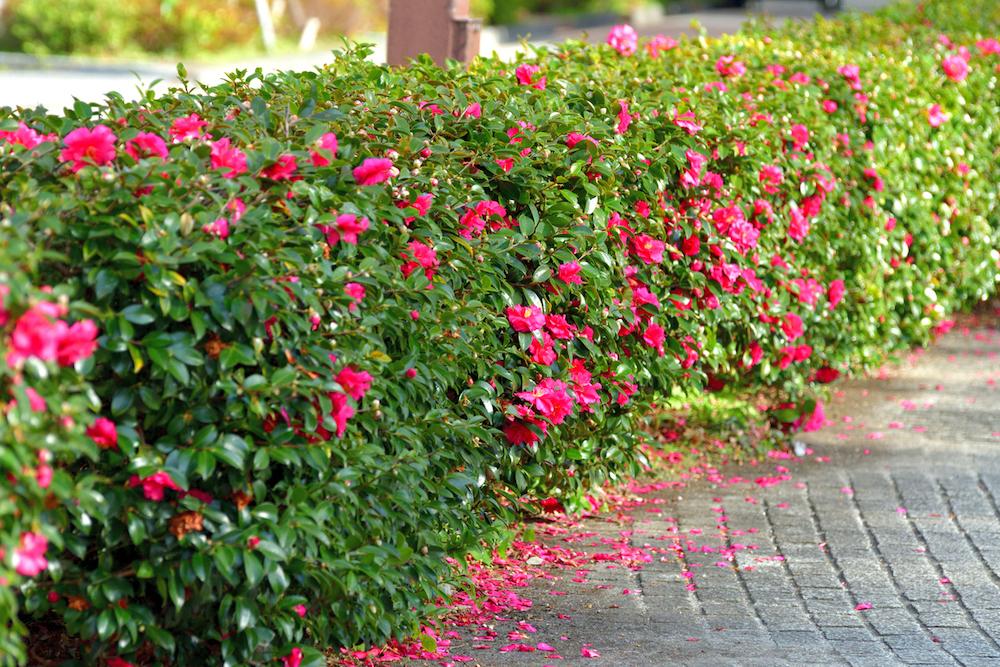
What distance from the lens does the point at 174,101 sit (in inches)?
158

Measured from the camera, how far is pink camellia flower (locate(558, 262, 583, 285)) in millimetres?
4086

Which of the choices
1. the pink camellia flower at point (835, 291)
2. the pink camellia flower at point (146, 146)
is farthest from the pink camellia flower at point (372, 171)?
the pink camellia flower at point (835, 291)

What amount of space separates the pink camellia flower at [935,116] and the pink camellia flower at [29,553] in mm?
5365

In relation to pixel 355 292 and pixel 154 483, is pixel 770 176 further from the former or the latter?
Answer: pixel 154 483

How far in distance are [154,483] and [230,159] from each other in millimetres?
813

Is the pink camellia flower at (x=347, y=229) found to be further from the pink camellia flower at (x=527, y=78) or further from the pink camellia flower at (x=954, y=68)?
the pink camellia flower at (x=954, y=68)

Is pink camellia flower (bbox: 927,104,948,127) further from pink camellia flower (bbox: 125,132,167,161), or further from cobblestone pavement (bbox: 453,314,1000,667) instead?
pink camellia flower (bbox: 125,132,167,161)

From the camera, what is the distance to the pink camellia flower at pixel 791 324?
551 centimetres

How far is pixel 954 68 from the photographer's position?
7230 mm

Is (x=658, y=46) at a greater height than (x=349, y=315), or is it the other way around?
(x=658, y=46)

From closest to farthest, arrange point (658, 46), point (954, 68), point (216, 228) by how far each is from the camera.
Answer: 1. point (216, 228)
2. point (658, 46)
3. point (954, 68)

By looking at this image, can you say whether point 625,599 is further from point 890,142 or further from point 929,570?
point 890,142

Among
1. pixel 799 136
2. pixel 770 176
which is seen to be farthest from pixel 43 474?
pixel 799 136

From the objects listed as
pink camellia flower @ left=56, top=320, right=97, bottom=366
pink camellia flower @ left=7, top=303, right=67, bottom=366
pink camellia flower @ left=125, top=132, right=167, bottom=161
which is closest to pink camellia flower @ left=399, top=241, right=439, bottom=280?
pink camellia flower @ left=125, top=132, right=167, bottom=161
